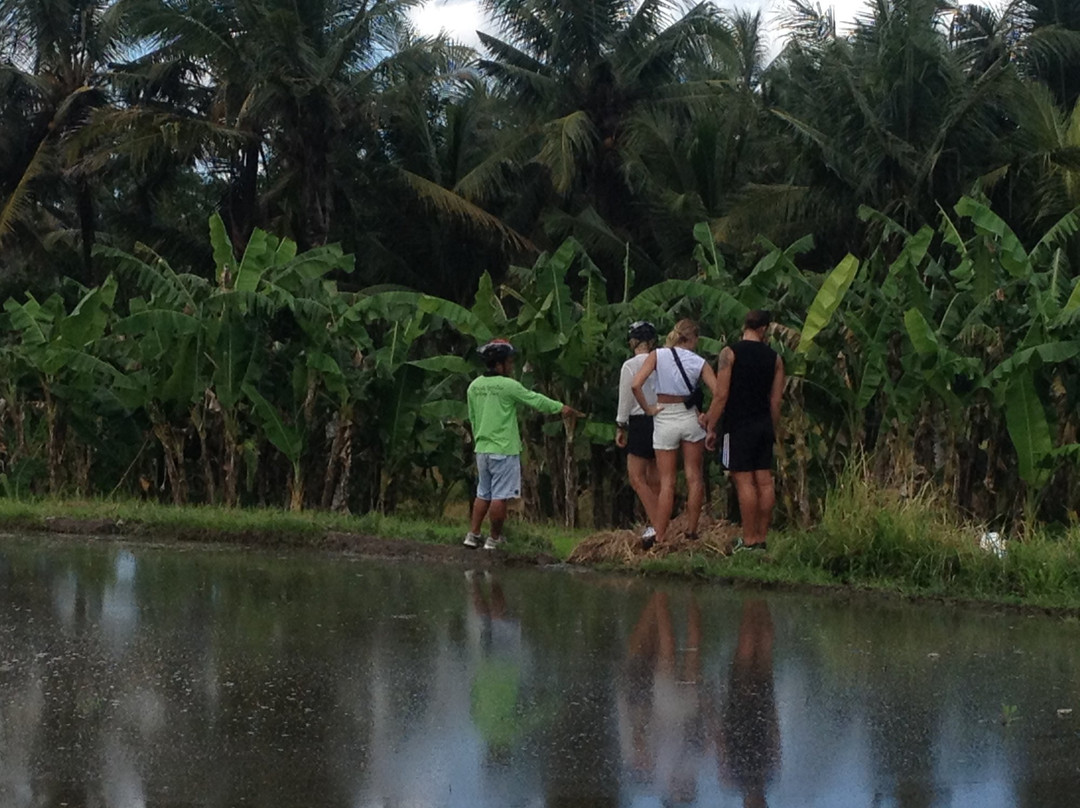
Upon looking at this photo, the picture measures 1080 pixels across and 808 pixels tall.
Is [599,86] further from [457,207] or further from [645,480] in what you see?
[645,480]

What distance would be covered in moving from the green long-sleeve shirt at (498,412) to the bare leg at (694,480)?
3.33 feet

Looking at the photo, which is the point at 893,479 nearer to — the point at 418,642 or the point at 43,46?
the point at 418,642

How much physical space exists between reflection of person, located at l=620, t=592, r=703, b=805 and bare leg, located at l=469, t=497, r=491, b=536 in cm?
282

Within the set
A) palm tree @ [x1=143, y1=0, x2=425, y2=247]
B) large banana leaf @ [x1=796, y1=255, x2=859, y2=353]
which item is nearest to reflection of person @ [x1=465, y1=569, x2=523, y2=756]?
large banana leaf @ [x1=796, y1=255, x2=859, y2=353]

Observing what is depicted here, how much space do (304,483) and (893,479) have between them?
18.8ft

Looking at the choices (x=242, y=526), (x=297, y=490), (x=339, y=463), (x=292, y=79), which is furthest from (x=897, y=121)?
(x=242, y=526)

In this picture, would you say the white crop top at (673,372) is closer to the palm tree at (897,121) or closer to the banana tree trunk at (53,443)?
the banana tree trunk at (53,443)

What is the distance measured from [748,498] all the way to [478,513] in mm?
2084

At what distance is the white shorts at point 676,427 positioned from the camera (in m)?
11.1

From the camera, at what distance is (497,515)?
37.5ft

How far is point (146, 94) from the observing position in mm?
33188

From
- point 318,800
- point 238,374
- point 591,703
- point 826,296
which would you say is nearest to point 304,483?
point 238,374

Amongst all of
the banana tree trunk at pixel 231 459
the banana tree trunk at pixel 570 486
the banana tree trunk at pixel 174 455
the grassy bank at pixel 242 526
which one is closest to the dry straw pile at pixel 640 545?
the grassy bank at pixel 242 526

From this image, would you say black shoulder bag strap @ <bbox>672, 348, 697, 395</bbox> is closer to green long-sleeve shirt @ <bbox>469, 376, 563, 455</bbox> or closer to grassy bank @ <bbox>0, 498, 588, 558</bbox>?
green long-sleeve shirt @ <bbox>469, 376, 563, 455</bbox>
